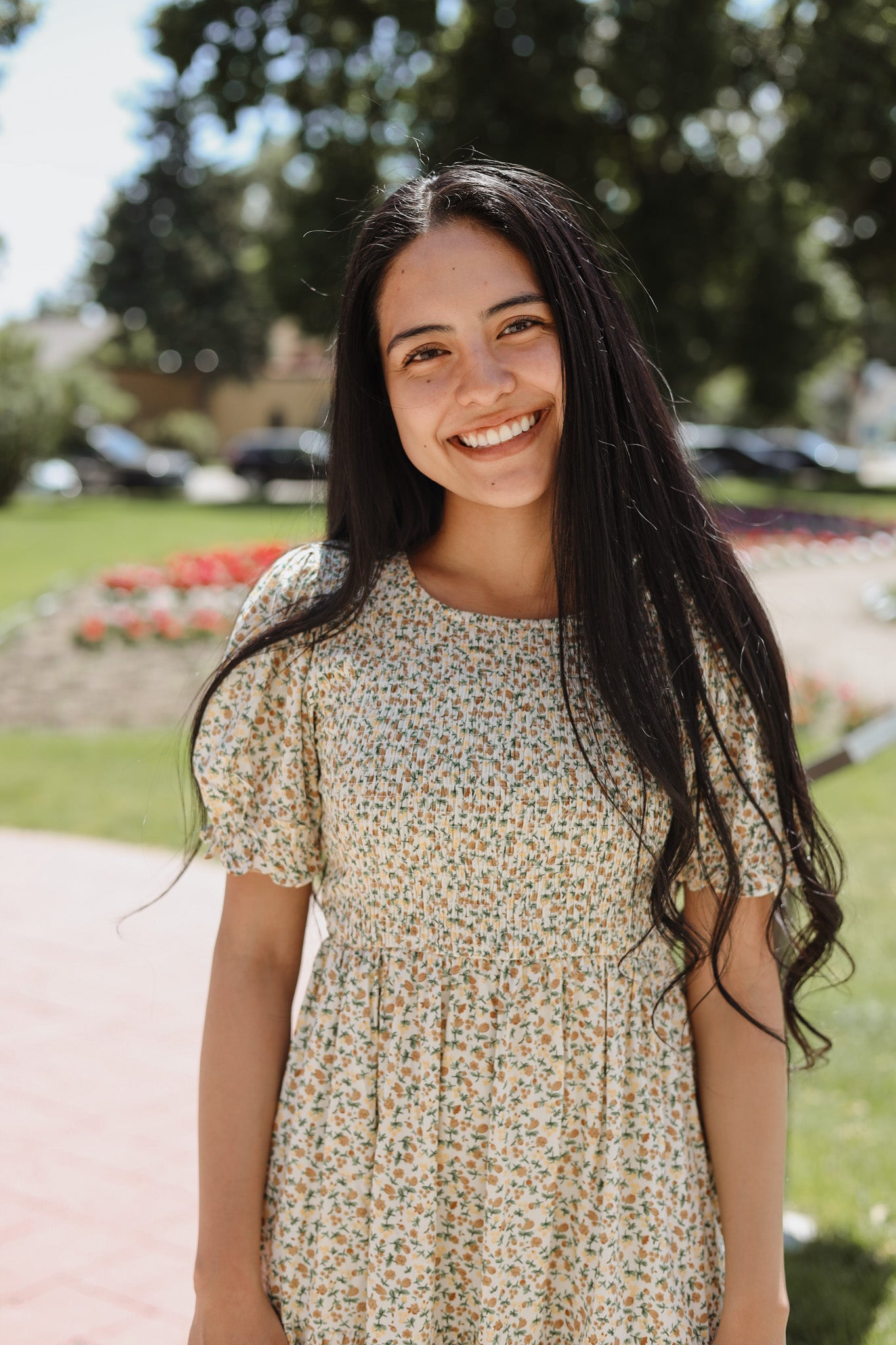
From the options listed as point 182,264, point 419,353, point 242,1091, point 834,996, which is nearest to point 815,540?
point 834,996

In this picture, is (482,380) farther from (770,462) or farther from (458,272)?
(770,462)

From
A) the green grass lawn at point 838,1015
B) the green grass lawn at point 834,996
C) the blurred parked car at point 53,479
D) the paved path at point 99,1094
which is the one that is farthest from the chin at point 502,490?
the blurred parked car at point 53,479

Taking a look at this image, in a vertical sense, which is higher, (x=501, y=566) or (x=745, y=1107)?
(x=501, y=566)

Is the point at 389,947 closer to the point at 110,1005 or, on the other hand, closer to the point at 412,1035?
the point at 412,1035

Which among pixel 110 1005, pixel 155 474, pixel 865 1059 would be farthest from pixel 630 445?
pixel 155 474

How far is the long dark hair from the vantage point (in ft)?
5.60

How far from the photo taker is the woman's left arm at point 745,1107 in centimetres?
165

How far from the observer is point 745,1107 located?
5.64 feet

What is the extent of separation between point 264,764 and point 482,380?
23.6 inches

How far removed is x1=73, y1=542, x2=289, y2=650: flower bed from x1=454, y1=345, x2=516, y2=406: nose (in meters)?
9.11

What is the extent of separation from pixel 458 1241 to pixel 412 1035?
0.92 ft

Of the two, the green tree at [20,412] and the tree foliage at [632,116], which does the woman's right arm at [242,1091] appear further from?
the green tree at [20,412]

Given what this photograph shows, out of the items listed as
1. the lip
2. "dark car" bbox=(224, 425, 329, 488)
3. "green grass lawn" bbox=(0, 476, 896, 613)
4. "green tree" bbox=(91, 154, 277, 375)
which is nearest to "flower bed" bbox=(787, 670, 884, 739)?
"green grass lawn" bbox=(0, 476, 896, 613)

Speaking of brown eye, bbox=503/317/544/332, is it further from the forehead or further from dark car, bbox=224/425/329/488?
dark car, bbox=224/425/329/488
